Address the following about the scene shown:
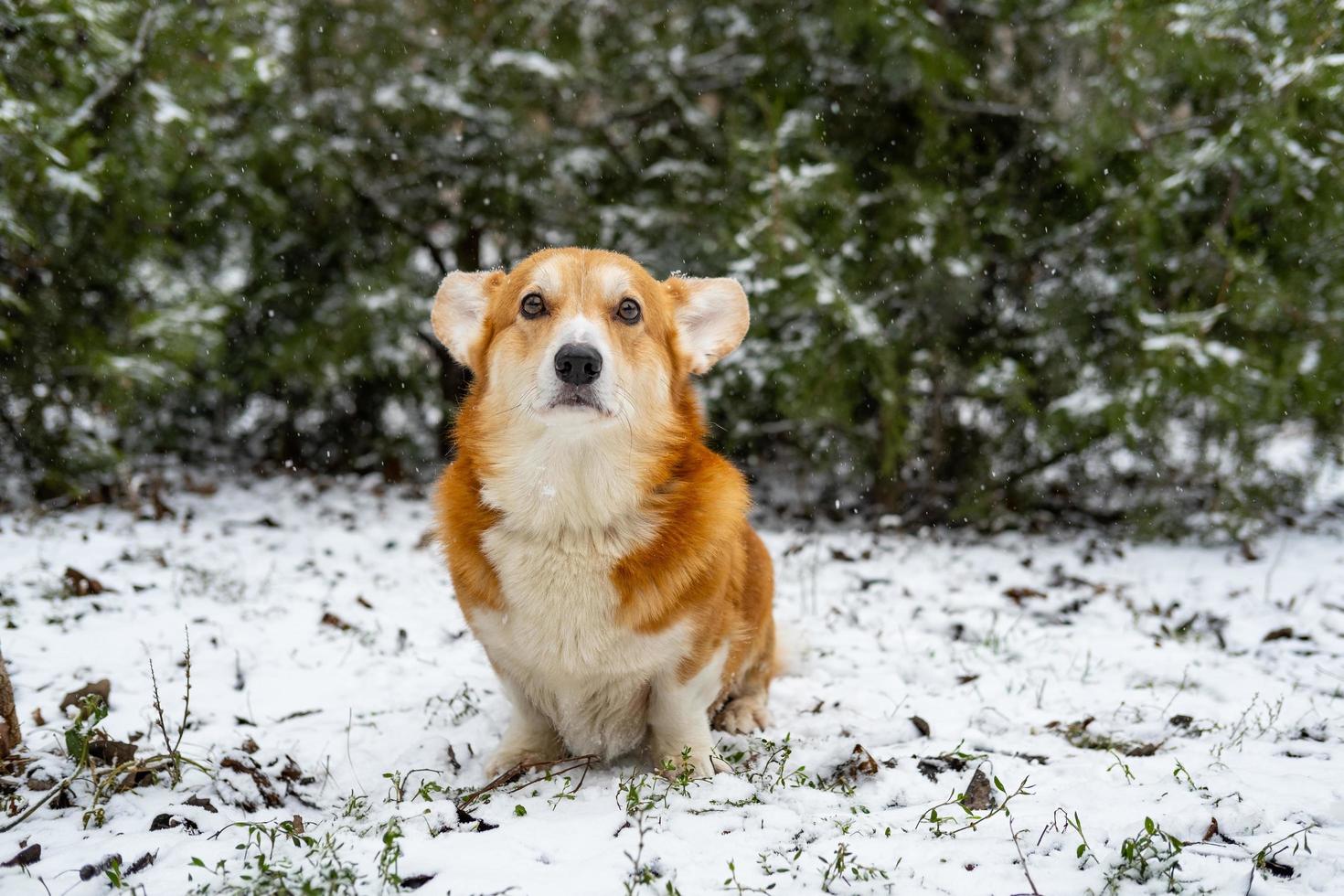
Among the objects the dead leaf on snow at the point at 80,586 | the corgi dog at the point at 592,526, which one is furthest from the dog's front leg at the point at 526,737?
the dead leaf on snow at the point at 80,586

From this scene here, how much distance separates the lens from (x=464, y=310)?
3406 millimetres

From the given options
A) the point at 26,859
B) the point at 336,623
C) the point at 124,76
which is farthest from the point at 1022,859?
the point at 124,76

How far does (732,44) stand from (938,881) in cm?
740

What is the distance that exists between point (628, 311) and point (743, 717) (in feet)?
5.58

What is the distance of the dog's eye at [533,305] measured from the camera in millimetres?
3123

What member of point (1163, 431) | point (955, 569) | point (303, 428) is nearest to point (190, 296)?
point (303, 428)

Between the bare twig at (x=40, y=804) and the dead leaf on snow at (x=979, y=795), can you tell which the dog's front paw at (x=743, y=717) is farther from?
the bare twig at (x=40, y=804)

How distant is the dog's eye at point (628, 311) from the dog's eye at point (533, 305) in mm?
273

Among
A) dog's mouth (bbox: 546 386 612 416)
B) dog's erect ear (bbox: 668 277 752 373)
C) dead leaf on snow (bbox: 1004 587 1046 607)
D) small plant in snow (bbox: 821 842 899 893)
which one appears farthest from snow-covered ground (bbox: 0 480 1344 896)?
dog's erect ear (bbox: 668 277 752 373)

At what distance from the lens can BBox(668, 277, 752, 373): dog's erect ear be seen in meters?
3.38

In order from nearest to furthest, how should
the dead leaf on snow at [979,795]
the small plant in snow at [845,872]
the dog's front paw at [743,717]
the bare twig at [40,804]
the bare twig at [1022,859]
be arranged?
the bare twig at [1022,859], the small plant in snow at [845,872], the bare twig at [40,804], the dead leaf on snow at [979,795], the dog's front paw at [743,717]

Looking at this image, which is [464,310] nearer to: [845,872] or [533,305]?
[533,305]

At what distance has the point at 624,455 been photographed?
296 centimetres

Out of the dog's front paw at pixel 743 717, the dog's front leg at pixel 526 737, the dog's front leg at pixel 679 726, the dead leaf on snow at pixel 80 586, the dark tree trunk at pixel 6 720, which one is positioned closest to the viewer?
the dark tree trunk at pixel 6 720
